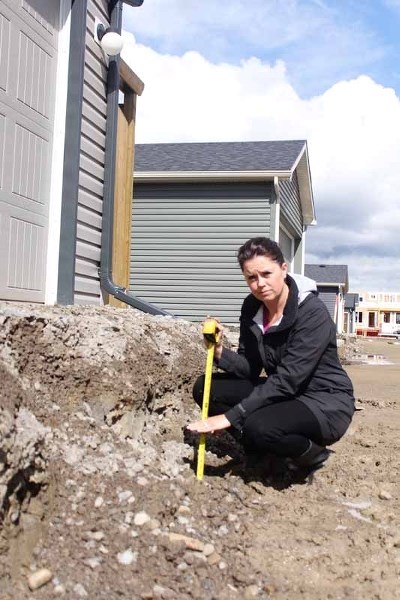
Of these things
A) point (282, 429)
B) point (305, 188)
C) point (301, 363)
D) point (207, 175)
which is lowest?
point (282, 429)

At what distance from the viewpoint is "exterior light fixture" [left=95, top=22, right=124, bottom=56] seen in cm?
647

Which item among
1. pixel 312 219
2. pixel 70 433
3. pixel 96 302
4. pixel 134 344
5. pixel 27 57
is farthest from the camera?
pixel 312 219

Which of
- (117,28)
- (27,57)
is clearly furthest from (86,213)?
(117,28)

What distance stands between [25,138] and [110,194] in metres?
1.38

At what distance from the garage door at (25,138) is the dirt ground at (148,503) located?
1391 millimetres

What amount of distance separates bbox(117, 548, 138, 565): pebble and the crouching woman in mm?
798

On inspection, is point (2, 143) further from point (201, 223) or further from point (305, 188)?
point (305, 188)

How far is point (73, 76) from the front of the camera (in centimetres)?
601

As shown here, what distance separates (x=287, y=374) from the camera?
347 cm

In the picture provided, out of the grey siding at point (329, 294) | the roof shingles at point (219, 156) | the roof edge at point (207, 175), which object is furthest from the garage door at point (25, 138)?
the grey siding at point (329, 294)

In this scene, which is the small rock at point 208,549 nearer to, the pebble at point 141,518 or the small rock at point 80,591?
the pebble at point 141,518

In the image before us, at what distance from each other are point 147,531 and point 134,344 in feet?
5.62

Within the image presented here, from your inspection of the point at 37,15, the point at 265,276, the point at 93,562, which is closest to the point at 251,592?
the point at 93,562

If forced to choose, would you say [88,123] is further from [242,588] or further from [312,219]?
[312,219]
